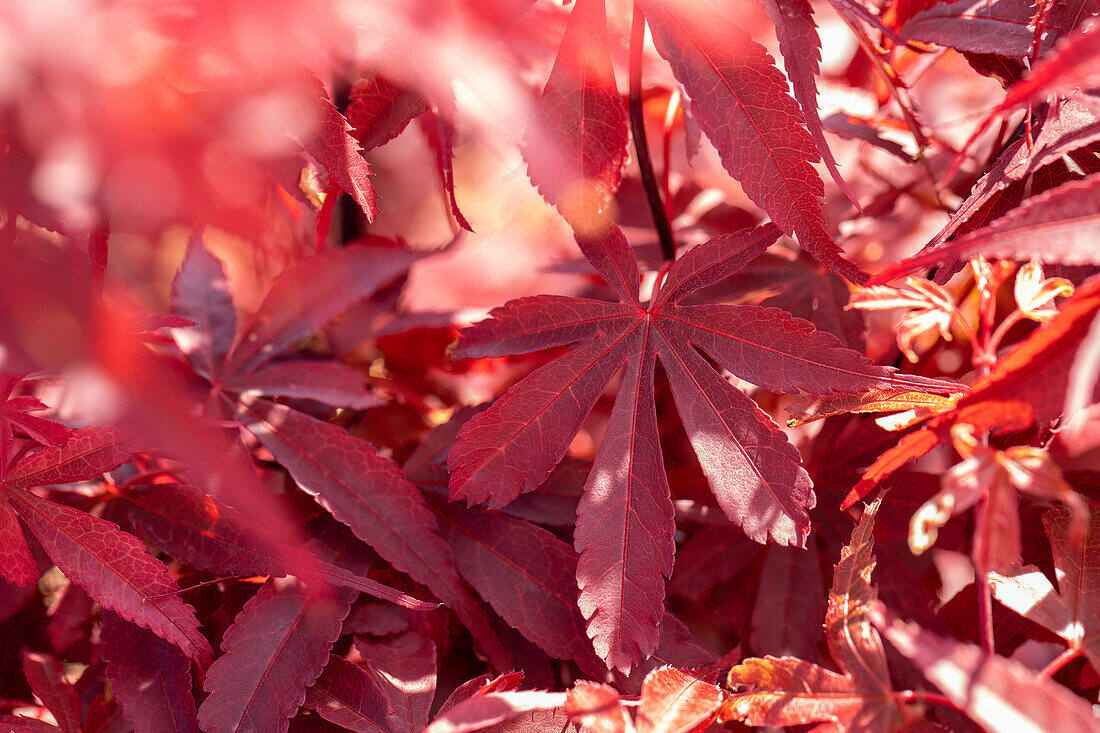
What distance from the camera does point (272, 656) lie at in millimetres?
500

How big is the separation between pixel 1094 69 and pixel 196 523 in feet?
2.01

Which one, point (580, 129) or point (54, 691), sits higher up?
point (580, 129)

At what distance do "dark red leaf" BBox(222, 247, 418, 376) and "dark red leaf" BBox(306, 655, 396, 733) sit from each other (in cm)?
30

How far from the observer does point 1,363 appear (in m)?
0.42

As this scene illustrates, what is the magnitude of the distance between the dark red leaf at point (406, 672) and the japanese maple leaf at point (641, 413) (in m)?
0.13

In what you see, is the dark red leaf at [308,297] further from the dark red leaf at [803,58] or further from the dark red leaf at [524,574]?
the dark red leaf at [803,58]

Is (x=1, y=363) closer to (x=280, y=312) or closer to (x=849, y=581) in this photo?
(x=280, y=312)

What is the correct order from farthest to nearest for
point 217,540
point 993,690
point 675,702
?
1. point 217,540
2. point 675,702
3. point 993,690

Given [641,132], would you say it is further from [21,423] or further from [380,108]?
[21,423]

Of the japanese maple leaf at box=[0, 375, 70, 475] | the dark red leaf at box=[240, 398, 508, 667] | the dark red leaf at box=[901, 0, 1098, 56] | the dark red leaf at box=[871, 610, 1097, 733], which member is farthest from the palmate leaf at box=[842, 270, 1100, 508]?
the japanese maple leaf at box=[0, 375, 70, 475]

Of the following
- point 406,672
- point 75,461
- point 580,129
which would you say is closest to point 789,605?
point 406,672

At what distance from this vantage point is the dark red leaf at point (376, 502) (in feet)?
1.75

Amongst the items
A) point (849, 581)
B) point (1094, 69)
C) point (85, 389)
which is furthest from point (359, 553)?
point (1094, 69)

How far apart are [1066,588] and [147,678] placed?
0.62 m
